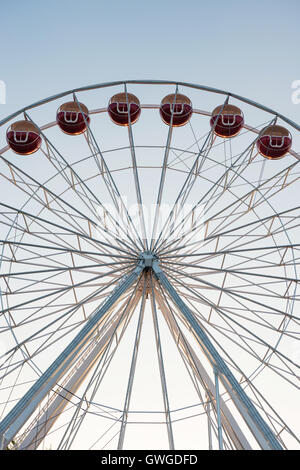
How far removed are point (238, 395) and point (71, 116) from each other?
496 inches

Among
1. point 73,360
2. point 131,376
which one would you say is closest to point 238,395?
point 131,376

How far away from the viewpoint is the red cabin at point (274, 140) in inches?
734

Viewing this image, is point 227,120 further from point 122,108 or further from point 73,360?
point 73,360

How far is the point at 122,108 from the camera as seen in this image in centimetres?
1923

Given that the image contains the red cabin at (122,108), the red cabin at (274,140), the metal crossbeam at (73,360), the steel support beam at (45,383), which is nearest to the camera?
the metal crossbeam at (73,360)

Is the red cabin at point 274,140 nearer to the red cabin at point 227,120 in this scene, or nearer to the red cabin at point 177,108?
the red cabin at point 227,120

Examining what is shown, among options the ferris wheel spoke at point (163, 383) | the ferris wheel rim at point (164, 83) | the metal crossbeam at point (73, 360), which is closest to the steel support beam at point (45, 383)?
the metal crossbeam at point (73, 360)

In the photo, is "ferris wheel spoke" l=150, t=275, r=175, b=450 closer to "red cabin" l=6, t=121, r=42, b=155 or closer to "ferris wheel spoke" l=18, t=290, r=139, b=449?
"ferris wheel spoke" l=18, t=290, r=139, b=449

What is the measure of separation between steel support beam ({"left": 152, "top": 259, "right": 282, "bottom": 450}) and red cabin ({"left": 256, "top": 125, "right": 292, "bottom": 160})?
8288 mm

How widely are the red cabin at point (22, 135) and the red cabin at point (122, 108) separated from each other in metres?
3.08
